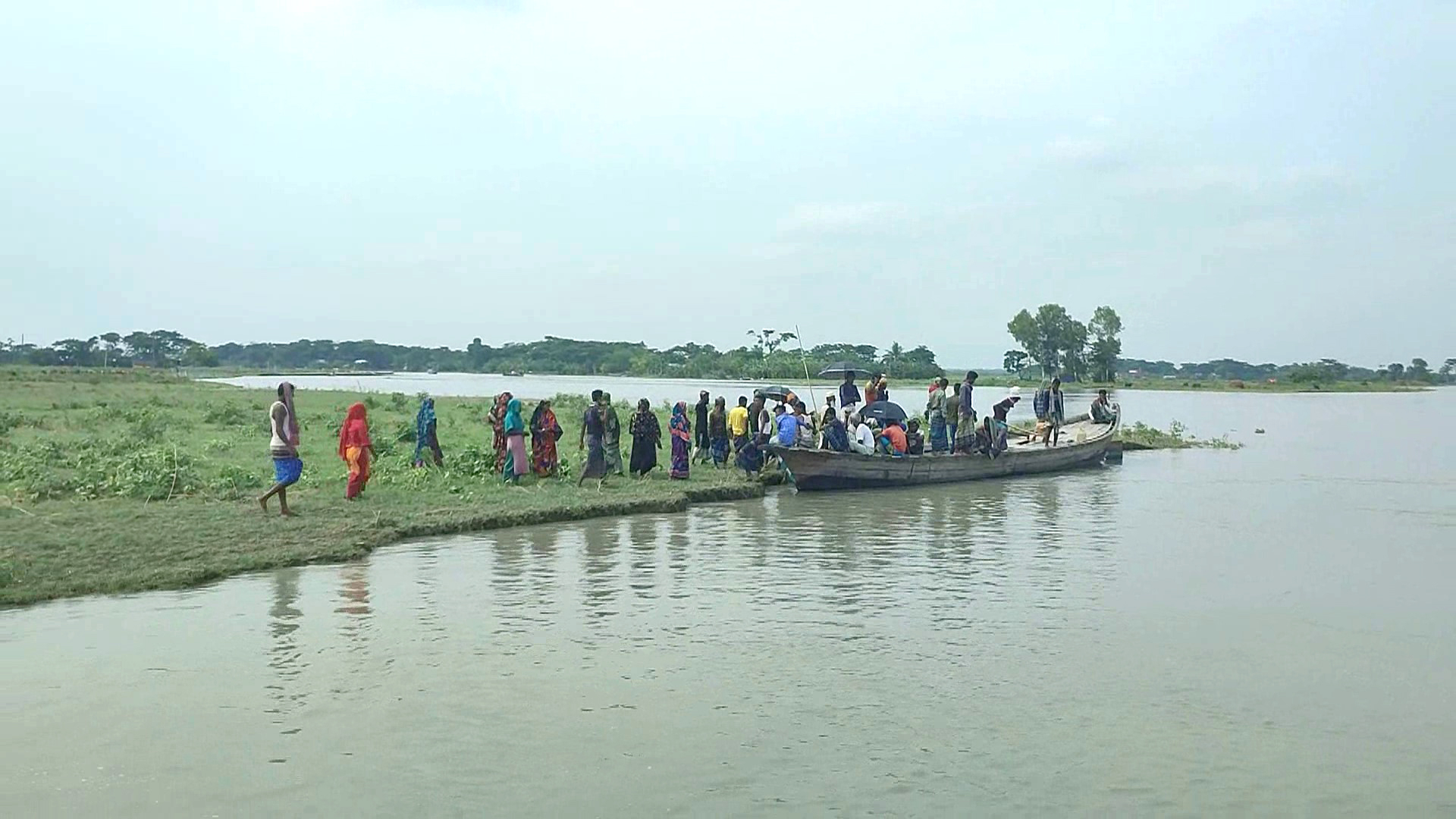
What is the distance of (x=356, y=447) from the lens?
15164 millimetres

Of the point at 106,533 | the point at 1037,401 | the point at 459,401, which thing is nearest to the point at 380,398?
the point at 459,401

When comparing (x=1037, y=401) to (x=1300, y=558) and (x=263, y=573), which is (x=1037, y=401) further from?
(x=263, y=573)

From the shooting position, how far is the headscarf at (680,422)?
18359 millimetres

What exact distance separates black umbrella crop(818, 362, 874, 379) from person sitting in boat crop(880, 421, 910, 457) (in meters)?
1.86

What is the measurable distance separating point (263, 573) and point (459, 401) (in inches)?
1109

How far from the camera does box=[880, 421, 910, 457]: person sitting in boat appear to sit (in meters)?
21.0

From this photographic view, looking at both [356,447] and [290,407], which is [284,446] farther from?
[356,447]

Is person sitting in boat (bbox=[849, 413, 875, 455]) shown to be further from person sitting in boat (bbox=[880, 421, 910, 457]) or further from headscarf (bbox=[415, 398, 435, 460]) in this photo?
headscarf (bbox=[415, 398, 435, 460])

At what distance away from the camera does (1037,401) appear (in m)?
27.0

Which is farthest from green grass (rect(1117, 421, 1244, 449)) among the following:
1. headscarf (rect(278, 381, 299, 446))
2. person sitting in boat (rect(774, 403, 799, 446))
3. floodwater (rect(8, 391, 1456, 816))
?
headscarf (rect(278, 381, 299, 446))

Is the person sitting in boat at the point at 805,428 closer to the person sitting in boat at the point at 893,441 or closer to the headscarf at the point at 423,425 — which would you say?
the person sitting in boat at the point at 893,441

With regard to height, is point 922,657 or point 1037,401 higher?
point 1037,401

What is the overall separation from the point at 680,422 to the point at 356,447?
528 centimetres

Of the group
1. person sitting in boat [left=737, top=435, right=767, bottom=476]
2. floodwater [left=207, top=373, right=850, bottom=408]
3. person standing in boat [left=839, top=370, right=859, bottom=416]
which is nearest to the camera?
person sitting in boat [left=737, top=435, right=767, bottom=476]
